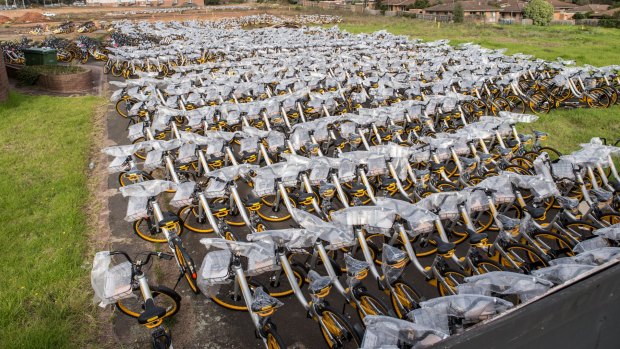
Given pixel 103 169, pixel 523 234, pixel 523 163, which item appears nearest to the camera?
pixel 523 234

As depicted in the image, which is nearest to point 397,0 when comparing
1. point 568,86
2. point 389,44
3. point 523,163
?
point 389,44

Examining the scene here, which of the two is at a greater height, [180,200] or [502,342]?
[502,342]

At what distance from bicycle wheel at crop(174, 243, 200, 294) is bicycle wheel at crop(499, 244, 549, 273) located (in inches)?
145

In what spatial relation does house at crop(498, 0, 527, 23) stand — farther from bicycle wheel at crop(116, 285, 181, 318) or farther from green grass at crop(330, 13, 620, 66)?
bicycle wheel at crop(116, 285, 181, 318)

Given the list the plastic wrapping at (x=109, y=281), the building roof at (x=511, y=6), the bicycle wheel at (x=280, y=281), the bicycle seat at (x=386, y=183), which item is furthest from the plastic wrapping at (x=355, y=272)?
the building roof at (x=511, y=6)

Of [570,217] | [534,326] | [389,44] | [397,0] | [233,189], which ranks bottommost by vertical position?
[570,217]

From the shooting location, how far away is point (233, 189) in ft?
18.9

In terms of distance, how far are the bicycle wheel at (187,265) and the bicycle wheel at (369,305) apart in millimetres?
2005

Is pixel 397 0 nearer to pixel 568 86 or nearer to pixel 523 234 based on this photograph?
pixel 568 86

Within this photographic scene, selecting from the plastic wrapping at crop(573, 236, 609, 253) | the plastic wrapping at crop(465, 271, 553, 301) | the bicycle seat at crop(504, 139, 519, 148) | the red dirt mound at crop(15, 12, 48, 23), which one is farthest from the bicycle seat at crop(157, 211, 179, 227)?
the red dirt mound at crop(15, 12, 48, 23)

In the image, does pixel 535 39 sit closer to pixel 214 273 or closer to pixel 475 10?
pixel 214 273

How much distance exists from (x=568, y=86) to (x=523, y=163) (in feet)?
20.8

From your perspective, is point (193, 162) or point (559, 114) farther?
point (559, 114)

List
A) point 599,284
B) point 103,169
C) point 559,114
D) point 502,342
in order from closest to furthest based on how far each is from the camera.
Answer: point 502,342 < point 599,284 < point 103,169 < point 559,114
